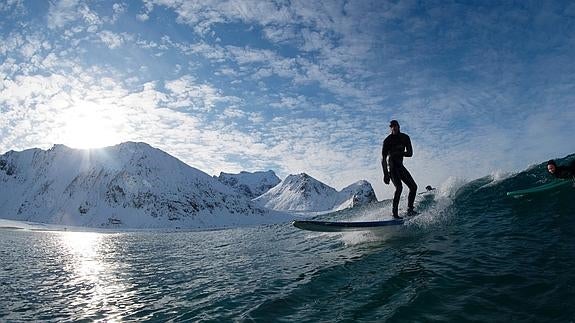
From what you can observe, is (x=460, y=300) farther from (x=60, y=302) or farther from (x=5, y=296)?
(x=5, y=296)

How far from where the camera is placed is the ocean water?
6852mm

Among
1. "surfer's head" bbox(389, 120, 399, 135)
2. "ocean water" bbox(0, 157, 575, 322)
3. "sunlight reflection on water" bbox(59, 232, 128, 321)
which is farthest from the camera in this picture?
"surfer's head" bbox(389, 120, 399, 135)

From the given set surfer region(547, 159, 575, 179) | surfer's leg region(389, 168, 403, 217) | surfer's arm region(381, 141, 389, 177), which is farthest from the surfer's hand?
A: surfer region(547, 159, 575, 179)

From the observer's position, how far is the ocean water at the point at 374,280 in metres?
6.85

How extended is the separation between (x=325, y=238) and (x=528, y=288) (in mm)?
10685

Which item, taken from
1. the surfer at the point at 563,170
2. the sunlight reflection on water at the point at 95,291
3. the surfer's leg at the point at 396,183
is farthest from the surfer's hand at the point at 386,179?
the sunlight reflection on water at the point at 95,291

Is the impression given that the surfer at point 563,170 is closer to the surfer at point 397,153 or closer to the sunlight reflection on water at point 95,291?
A: the surfer at point 397,153

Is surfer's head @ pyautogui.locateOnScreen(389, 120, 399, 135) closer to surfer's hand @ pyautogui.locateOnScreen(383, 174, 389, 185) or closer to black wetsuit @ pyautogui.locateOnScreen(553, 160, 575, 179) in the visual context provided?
surfer's hand @ pyautogui.locateOnScreen(383, 174, 389, 185)

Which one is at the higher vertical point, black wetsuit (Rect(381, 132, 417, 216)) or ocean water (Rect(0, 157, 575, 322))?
black wetsuit (Rect(381, 132, 417, 216))

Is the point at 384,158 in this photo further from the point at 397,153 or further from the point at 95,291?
the point at 95,291

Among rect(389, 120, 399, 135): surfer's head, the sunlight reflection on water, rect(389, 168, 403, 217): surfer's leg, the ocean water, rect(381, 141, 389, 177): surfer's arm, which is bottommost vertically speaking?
the sunlight reflection on water

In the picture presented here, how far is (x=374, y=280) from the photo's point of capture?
894cm

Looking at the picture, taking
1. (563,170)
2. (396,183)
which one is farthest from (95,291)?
(563,170)

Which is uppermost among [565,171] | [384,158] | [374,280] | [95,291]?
[384,158]
